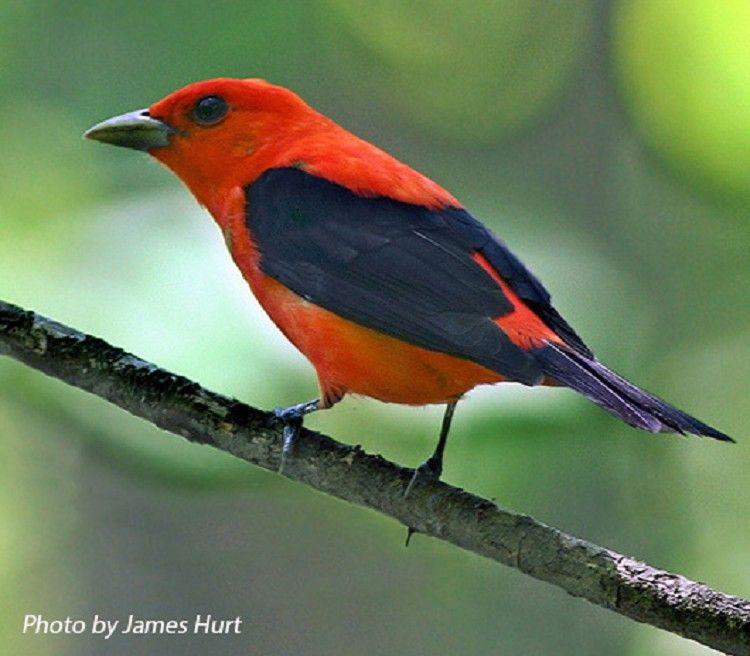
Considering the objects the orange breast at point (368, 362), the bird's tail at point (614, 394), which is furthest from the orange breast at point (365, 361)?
the bird's tail at point (614, 394)

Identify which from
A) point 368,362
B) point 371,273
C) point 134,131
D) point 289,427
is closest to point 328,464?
point 289,427

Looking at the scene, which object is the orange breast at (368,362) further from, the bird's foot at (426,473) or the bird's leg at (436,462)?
the bird's foot at (426,473)

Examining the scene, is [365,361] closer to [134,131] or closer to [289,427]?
[289,427]

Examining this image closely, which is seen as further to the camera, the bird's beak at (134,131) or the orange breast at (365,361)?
the bird's beak at (134,131)

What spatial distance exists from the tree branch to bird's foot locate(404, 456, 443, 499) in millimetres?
17

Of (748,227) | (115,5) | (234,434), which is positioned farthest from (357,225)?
(115,5)

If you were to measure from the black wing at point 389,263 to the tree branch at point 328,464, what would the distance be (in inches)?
13.2

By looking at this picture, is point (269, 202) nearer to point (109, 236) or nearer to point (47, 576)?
point (109, 236)

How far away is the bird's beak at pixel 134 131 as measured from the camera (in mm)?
3854

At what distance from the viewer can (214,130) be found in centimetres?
402

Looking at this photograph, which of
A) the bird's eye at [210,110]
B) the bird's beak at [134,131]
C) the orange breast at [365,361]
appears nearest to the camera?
the orange breast at [365,361]

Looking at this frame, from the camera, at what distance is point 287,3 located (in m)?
3.91

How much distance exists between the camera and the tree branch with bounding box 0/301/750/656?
271 cm

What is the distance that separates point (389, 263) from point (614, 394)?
79 centimetres
